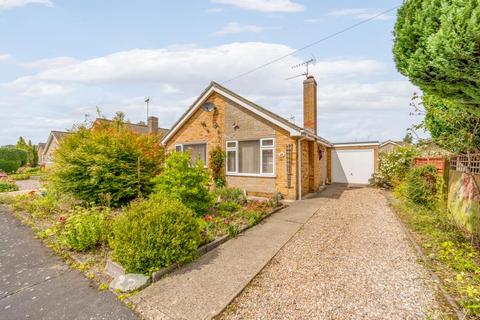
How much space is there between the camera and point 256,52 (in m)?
12.1

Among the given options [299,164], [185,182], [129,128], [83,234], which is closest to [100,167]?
[129,128]

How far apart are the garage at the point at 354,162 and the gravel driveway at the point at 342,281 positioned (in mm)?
11535

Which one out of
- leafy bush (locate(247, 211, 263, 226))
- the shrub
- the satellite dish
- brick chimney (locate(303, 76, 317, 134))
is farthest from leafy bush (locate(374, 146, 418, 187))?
the shrub

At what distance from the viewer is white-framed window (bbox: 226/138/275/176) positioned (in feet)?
33.7

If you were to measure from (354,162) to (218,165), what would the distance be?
11.2 metres

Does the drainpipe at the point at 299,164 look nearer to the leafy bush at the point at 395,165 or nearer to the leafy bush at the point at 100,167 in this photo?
the leafy bush at the point at 395,165

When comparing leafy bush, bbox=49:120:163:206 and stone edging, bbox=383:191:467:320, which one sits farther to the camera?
leafy bush, bbox=49:120:163:206

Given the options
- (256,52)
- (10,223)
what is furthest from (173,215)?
(256,52)

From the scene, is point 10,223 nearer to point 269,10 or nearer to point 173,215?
point 173,215

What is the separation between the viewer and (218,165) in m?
11.5

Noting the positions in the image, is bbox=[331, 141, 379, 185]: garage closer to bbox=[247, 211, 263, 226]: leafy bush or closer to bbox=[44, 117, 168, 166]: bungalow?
bbox=[247, 211, 263, 226]: leafy bush

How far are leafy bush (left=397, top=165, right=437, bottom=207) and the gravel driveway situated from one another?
106 inches

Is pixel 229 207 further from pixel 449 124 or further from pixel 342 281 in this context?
pixel 449 124

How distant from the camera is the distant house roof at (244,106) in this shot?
9413mm
